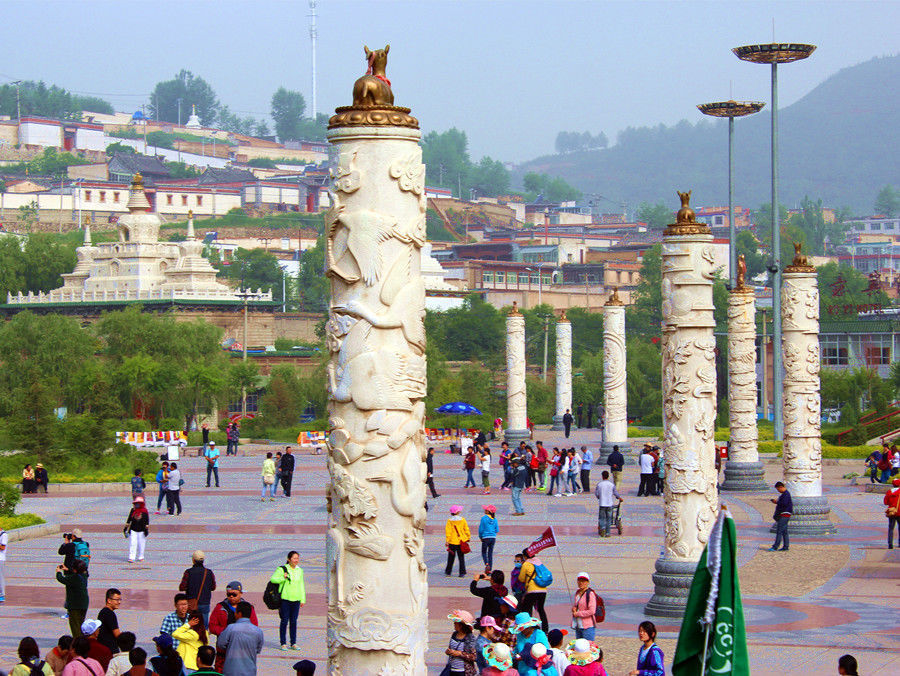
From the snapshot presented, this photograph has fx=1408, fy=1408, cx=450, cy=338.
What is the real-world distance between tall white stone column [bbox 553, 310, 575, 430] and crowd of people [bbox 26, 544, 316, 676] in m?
32.9

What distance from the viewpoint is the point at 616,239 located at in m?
156

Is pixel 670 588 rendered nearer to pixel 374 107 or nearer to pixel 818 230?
pixel 374 107

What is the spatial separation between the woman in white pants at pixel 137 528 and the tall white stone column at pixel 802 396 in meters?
10.7

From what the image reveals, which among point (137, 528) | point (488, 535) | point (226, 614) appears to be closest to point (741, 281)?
point (488, 535)

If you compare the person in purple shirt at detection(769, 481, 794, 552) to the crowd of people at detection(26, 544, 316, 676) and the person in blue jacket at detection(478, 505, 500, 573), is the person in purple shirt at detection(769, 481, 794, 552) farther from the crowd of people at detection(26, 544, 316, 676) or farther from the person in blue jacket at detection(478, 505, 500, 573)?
the crowd of people at detection(26, 544, 316, 676)

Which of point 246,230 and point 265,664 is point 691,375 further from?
point 246,230

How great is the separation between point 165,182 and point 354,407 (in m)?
144

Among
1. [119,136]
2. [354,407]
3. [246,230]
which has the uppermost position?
[119,136]

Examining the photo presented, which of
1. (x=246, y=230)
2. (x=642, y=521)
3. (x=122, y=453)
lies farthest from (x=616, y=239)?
(x=642, y=521)

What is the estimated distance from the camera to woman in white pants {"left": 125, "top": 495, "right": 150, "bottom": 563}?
20516mm

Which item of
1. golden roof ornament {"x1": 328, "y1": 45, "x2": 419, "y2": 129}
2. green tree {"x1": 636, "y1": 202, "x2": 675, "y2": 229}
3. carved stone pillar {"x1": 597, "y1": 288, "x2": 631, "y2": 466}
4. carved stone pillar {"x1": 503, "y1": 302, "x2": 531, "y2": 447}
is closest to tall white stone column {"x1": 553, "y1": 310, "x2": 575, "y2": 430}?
carved stone pillar {"x1": 503, "y1": 302, "x2": 531, "y2": 447}

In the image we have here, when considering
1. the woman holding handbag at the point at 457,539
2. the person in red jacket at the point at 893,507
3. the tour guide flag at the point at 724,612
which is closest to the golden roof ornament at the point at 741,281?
the person in red jacket at the point at 893,507

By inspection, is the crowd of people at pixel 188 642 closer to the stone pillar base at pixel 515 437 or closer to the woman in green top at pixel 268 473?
the woman in green top at pixel 268 473

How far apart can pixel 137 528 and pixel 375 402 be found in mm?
12062
